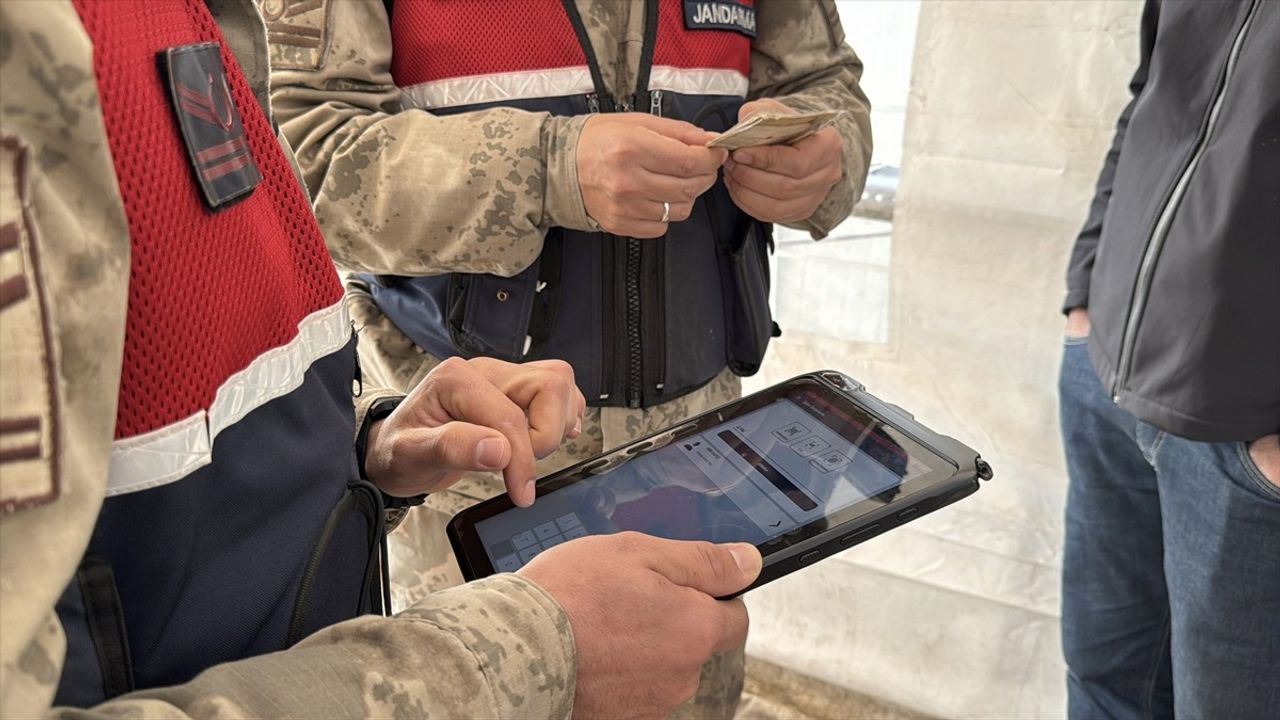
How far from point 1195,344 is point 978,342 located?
62 cm

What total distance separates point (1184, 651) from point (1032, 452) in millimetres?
543

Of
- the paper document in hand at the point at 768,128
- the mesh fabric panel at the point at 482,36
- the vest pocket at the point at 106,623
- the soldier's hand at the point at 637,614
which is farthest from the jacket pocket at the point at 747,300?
the vest pocket at the point at 106,623

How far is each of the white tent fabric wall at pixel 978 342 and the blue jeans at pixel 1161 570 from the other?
232 mm

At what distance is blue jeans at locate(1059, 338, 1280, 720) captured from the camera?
3.46ft

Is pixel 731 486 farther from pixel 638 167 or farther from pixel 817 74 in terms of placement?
pixel 817 74

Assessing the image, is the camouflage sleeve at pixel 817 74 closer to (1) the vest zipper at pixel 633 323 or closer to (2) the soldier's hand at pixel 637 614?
(1) the vest zipper at pixel 633 323

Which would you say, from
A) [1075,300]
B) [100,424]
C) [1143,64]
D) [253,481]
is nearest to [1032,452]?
[1075,300]

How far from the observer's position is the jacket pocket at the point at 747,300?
119 centimetres

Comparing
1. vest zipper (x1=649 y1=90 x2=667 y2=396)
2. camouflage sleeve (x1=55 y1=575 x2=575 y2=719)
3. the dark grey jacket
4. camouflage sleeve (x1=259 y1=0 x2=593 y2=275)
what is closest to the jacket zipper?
the dark grey jacket

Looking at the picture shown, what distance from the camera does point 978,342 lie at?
5.40ft

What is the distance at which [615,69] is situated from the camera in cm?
108

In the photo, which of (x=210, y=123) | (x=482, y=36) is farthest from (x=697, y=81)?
(x=210, y=123)

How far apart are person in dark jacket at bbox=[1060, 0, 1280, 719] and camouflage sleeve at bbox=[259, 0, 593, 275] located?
0.70 m

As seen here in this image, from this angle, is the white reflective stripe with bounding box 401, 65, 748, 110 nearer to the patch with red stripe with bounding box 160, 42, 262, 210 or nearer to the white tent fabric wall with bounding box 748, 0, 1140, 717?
the patch with red stripe with bounding box 160, 42, 262, 210
